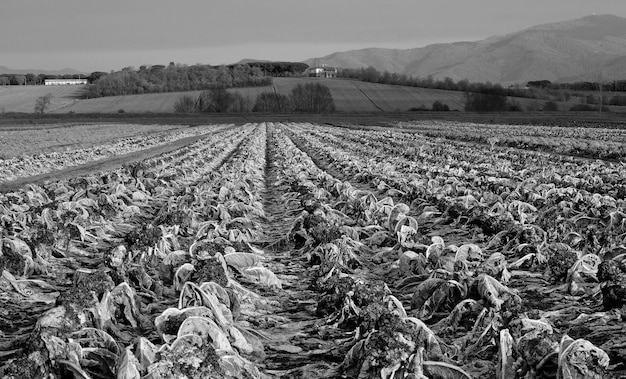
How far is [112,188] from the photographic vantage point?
545 inches

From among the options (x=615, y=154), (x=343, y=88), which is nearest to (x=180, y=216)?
(x=615, y=154)

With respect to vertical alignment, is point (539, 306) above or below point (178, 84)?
below

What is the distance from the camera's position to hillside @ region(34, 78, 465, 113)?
370 ft

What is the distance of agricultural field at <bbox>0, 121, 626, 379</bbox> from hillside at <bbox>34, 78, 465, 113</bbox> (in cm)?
9847

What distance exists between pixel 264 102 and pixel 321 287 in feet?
372

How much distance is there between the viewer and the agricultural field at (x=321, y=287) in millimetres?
4551

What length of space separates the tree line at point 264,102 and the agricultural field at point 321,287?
103 metres

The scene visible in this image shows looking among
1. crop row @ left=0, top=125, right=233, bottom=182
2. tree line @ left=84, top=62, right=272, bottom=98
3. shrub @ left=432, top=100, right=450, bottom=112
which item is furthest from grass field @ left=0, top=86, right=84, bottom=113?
crop row @ left=0, top=125, right=233, bottom=182

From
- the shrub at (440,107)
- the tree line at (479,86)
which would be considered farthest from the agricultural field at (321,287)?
the tree line at (479,86)

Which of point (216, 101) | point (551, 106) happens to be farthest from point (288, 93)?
point (551, 106)

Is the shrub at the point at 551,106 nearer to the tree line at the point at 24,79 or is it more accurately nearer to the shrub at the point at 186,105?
the shrub at the point at 186,105

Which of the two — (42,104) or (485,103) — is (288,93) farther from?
(42,104)

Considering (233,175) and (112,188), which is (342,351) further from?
(233,175)

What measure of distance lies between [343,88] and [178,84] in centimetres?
3720
